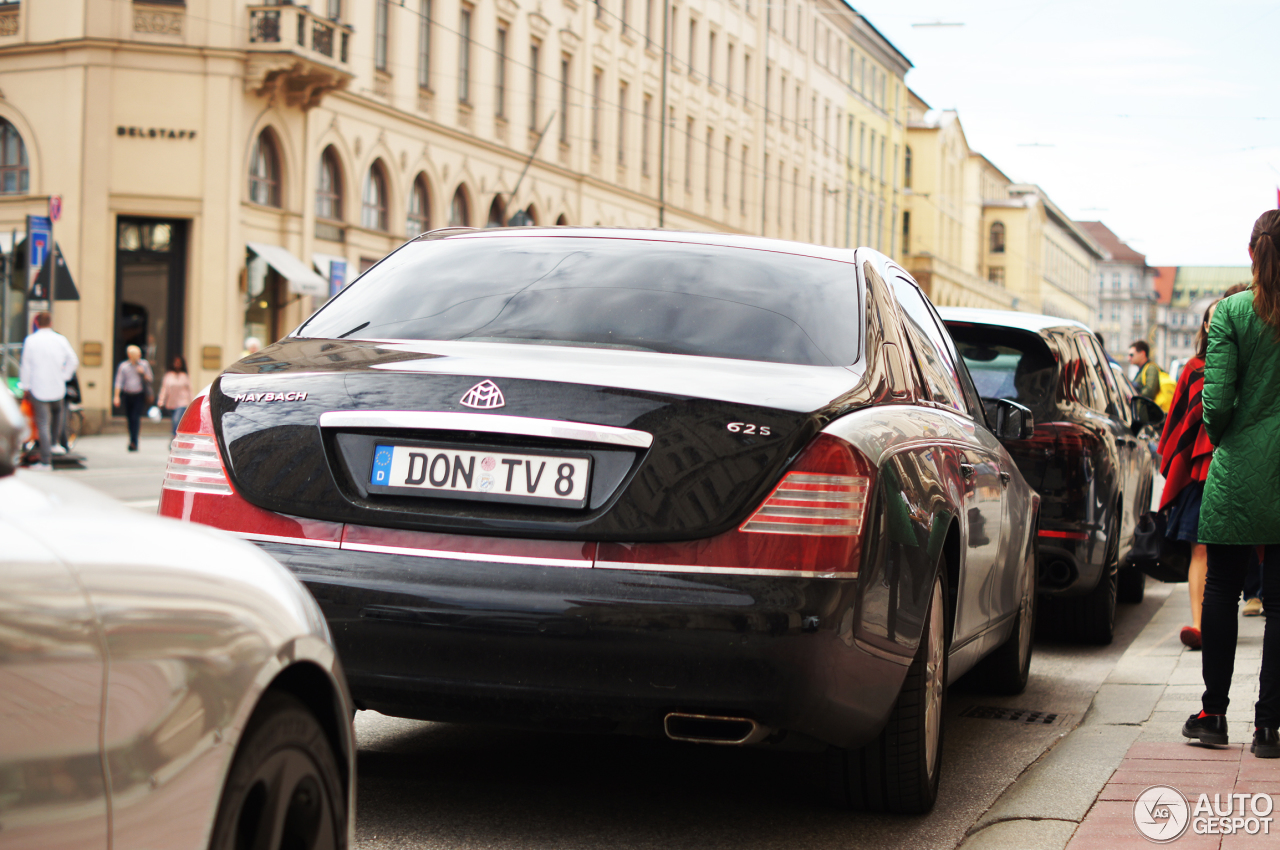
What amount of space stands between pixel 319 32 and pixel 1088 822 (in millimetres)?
30393

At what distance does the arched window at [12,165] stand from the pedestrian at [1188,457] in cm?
2899

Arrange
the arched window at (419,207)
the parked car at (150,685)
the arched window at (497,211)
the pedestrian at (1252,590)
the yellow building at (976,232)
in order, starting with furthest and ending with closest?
1. the yellow building at (976,232)
2. the arched window at (497,211)
3. the arched window at (419,207)
4. the pedestrian at (1252,590)
5. the parked car at (150,685)

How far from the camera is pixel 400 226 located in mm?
36969

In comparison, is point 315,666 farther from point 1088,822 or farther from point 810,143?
point 810,143

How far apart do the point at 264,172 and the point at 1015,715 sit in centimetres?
2875

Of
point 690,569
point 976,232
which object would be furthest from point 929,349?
point 976,232

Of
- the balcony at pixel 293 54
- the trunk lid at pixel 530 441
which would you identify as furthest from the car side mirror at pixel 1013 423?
the balcony at pixel 293 54

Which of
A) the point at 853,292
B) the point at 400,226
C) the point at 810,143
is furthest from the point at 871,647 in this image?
the point at 810,143

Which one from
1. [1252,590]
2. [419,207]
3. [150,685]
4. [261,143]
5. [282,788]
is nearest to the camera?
[150,685]

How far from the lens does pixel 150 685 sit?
7.06 ft

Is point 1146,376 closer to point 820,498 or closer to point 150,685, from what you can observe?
point 820,498

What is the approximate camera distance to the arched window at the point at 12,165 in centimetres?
3175

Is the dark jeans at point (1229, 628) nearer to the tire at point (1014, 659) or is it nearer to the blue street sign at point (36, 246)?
the tire at point (1014, 659)

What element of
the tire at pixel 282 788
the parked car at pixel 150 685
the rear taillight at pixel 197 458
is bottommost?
the tire at pixel 282 788
